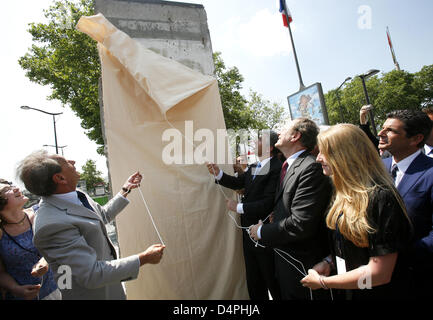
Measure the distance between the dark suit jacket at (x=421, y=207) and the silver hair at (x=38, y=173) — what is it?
2478 mm

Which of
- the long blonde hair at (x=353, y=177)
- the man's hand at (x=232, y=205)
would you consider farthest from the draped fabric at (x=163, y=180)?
the long blonde hair at (x=353, y=177)

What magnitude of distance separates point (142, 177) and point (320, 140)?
6.22ft

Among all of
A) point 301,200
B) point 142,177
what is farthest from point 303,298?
point 142,177

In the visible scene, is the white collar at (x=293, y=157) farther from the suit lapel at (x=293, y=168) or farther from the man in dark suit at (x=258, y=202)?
the man in dark suit at (x=258, y=202)

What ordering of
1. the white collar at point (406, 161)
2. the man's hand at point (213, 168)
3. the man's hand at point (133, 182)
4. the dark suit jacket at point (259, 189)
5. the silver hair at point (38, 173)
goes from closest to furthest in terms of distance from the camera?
the silver hair at point (38, 173) < the white collar at point (406, 161) < the man's hand at point (133, 182) < the dark suit jacket at point (259, 189) < the man's hand at point (213, 168)

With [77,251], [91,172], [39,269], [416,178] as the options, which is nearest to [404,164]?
[416,178]

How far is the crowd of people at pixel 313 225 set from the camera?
50.8 inches

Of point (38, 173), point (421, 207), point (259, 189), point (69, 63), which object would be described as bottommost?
point (421, 207)

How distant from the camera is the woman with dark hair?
1952mm

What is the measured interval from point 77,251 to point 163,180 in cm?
136

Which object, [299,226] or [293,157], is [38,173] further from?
[293,157]

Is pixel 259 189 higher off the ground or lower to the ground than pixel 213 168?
lower

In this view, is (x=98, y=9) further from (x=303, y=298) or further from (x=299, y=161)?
(x=303, y=298)

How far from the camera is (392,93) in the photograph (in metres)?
27.8
